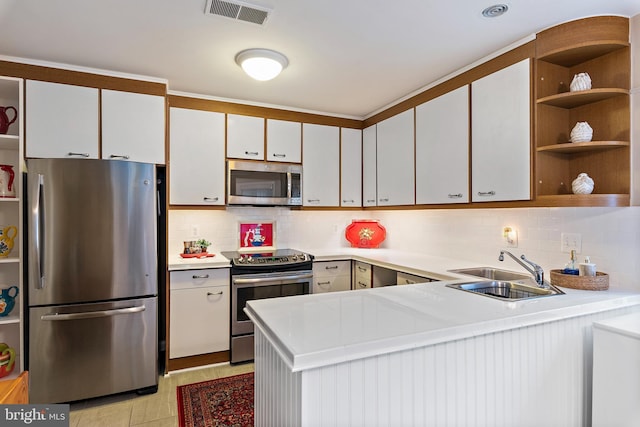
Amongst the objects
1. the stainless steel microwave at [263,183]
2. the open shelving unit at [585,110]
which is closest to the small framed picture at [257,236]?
the stainless steel microwave at [263,183]

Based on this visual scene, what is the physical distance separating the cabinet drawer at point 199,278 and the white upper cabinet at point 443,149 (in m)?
1.74

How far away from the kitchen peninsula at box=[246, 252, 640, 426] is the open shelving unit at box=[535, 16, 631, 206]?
24.7 inches

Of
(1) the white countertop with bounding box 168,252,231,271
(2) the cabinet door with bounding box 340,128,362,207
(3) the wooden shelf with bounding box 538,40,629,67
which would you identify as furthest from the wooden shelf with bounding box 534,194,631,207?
(1) the white countertop with bounding box 168,252,231,271

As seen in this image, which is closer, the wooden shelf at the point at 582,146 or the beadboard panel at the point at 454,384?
the beadboard panel at the point at 454,384

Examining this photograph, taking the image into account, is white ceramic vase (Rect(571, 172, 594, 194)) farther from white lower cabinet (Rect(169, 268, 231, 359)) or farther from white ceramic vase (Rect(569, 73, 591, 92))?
white lower cabinet (Rect(169, 268, 231, 359))

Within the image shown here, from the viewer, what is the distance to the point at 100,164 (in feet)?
7.73

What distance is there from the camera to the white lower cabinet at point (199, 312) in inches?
109

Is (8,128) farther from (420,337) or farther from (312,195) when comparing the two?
(420,337)

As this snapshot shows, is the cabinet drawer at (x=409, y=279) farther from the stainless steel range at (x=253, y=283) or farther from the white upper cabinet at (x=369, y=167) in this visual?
the white upper cabinet at (x=369, y=167)

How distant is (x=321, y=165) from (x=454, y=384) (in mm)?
2648

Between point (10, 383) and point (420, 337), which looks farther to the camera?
point (10, 383)

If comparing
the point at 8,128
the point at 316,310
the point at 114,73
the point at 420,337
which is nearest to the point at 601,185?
the point at 420,337

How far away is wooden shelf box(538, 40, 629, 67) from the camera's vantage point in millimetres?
1850

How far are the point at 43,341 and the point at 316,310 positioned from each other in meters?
2.00
